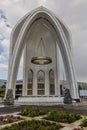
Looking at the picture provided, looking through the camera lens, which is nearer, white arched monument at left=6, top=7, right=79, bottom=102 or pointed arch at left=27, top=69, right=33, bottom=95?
white arched monument at left=6, top=7, right=79, bottom=102

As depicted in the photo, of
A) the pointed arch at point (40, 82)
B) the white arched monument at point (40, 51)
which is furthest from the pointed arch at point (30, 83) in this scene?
the pointed arch at point (40, 82)

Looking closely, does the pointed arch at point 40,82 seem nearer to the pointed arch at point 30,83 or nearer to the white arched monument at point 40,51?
the white arched monument at point 40,51

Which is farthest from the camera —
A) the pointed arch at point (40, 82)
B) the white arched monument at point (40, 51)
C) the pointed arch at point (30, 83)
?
the pointed arch at point (40, 82)

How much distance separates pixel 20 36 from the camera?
4397 cm

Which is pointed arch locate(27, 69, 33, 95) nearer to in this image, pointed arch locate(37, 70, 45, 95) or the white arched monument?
the white arched monument

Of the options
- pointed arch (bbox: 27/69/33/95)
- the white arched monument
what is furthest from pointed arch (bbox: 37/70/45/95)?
pointed arch (bbox: 27/69/33/95)

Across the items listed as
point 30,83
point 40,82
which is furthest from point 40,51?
point 30,83

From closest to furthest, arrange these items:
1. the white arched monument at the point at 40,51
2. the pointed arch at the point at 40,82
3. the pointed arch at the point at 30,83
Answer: the white arched monument at the point at 40,51 < the pointed arch at the point at 30,83 < the pointed arch at the point at 40,82

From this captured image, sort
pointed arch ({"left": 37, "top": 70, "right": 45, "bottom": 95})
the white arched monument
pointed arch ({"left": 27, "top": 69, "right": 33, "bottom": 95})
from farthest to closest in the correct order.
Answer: pointed arch ({"left": 37, "top": 70, "right": 45, "bottom": 95}) → pointed arch ({"left": 27, "top": 69, "right": 33, "bottom": 95}) → the white arched monument

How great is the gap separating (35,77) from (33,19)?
18.2 meters

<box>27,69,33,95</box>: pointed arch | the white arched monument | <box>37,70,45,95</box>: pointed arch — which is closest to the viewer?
the white arched monument

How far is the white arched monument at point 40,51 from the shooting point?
44156 mm

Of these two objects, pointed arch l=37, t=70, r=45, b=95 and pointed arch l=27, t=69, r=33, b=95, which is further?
pointed arch l=37, t=70, r=45, b=95

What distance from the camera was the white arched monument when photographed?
44.2 m
